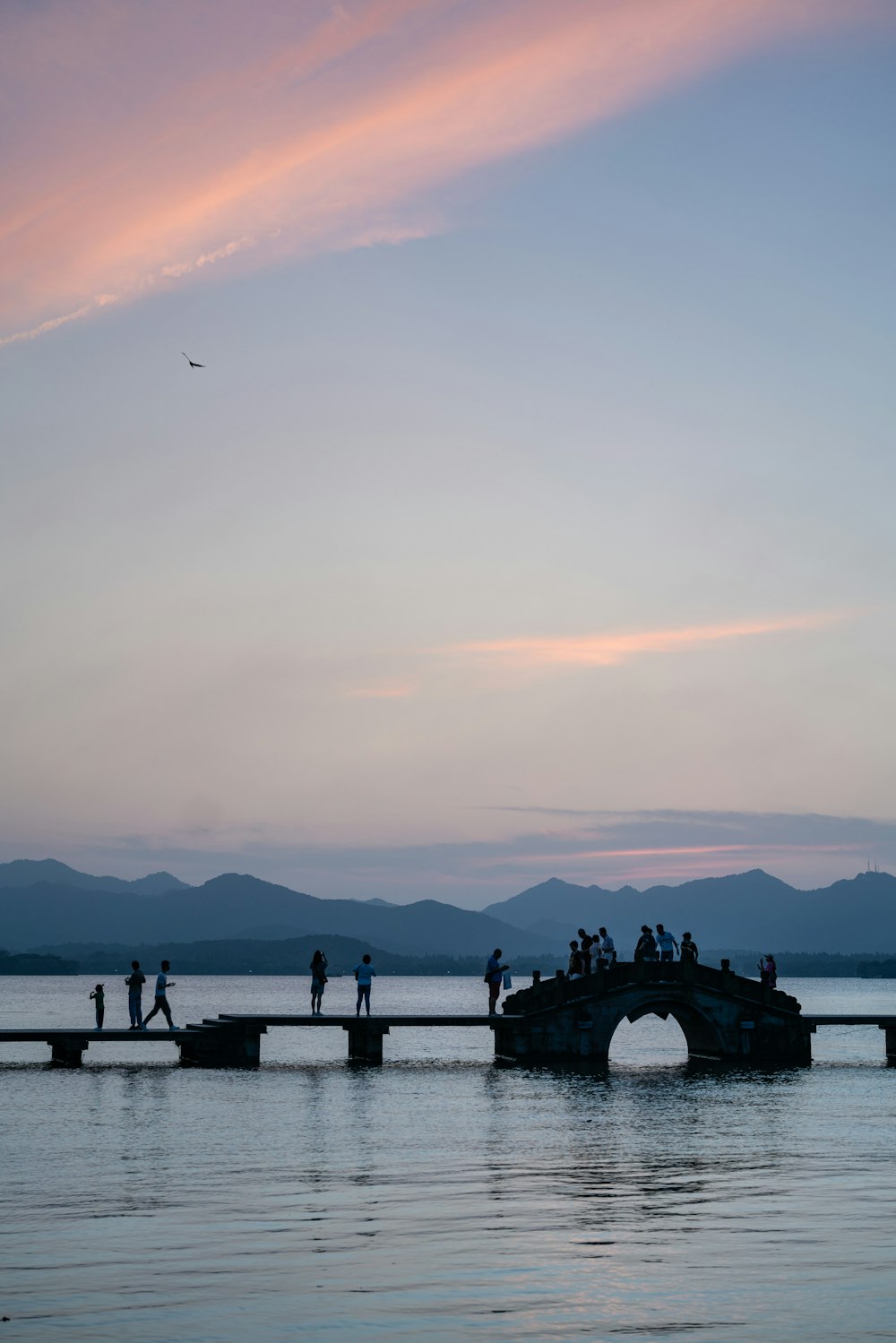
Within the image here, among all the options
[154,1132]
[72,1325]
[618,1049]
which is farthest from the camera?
[618,1049]

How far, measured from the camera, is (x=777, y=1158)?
29.2m

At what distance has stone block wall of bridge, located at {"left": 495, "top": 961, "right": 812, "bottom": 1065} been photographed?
50938 millimetres

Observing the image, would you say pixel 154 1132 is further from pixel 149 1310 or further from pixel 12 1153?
pixel 149 1310

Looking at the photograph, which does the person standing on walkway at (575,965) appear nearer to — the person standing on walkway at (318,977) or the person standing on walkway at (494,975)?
the person standing on walkway at (494,975)

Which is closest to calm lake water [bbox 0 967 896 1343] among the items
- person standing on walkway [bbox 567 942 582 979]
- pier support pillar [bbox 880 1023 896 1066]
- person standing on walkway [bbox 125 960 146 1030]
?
person standing on walkway [bbox 125 960 146 1030]

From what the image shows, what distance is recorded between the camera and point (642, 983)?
167 ft

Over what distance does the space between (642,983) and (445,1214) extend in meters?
29.1

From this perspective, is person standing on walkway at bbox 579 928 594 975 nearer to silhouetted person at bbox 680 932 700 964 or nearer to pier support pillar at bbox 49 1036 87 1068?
silhouetted person at bbox 680 932 700 964

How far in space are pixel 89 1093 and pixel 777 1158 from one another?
21.6 m

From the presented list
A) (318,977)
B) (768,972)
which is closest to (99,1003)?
(318,977)

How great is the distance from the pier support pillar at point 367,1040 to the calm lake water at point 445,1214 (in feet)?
31.5

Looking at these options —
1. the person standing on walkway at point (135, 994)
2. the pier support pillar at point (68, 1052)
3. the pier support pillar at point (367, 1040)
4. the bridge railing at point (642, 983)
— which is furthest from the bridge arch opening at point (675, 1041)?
the pier support pillar at point (68, 1052)

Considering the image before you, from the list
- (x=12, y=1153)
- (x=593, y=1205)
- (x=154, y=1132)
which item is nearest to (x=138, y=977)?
(x=154, y=1132)

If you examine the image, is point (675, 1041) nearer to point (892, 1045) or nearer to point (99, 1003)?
point (892, 1045)
